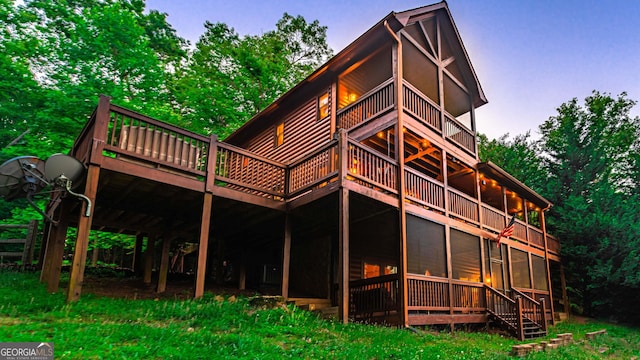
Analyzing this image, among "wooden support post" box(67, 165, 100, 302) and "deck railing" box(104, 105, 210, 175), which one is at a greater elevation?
"deck railing" box(104, 105, 210, 175)

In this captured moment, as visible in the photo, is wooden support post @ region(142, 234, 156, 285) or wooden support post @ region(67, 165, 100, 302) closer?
wooden support post @ region(67, 165, 100, 302)

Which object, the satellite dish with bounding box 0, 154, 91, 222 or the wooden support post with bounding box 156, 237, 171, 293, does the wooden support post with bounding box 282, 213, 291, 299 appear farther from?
the satellite dish with bounding box 0, 154, 91, 222

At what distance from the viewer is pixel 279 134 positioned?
17328mm

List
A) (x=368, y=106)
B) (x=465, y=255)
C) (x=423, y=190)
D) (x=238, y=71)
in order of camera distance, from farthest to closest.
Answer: (x=238, y=71)
(x=465, y=255)
(x=368, y=106)
(x=423, y=190)

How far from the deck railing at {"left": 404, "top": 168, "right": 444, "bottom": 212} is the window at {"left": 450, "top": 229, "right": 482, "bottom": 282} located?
129 cm

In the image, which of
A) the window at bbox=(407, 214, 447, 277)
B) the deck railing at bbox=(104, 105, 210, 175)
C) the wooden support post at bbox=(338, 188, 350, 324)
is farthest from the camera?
the window at bbox=(407, 214, 447, 277)

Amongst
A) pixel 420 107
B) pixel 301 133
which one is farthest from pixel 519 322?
pixel 301 133

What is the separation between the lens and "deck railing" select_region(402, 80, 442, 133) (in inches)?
495

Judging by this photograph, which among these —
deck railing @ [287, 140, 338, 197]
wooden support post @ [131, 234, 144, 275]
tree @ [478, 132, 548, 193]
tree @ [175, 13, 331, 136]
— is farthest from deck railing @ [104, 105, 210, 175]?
tree @ [478, 132, 548, 193]

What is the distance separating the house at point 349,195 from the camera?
31.4 feet

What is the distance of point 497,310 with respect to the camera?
1329cm

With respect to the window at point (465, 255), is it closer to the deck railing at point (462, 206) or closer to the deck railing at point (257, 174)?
the deck railing at point (462, 206)

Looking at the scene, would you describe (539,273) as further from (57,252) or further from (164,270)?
(57,252)

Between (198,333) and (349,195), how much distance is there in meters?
5.40
